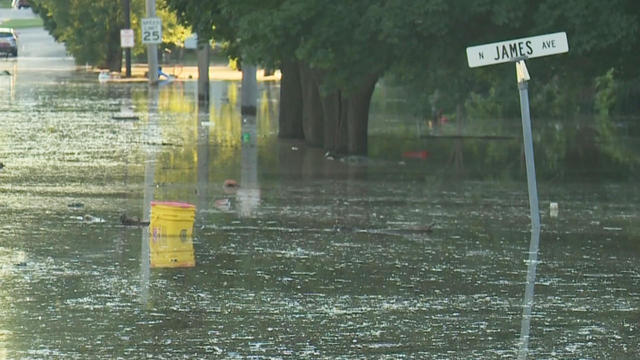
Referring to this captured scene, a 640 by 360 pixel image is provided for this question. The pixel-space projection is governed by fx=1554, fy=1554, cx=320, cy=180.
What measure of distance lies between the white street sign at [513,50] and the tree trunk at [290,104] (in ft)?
56.8

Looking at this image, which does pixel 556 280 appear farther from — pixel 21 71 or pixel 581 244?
pixel 21 71

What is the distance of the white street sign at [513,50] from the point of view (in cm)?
1548

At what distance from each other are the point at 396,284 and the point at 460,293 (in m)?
0.67

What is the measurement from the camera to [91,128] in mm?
33219

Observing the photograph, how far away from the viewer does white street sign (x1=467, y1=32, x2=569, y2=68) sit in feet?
50.8

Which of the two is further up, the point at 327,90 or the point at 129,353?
the point at 327,90

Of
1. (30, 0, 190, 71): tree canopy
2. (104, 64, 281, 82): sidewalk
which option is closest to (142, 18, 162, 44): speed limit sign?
(104, 64, 281, 82): sidewalk

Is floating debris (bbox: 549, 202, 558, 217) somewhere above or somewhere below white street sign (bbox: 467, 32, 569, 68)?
below

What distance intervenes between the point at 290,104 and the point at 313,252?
760 inches

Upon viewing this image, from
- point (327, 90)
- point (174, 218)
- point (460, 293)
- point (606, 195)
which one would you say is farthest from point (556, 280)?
point (327, 90)

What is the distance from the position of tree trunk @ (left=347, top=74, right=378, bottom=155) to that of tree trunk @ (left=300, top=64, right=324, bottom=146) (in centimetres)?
217

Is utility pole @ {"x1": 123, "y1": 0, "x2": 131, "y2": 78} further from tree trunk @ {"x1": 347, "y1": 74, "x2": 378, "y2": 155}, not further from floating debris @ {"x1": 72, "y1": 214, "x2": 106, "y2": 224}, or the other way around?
floating debris @ {"x1": 72, "y1": 214, "x2": 106, "y2": 224}

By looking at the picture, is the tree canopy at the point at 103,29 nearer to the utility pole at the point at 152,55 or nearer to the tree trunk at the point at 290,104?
the utility pole at the point at 152,55

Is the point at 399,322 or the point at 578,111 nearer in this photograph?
the point at 399,322
